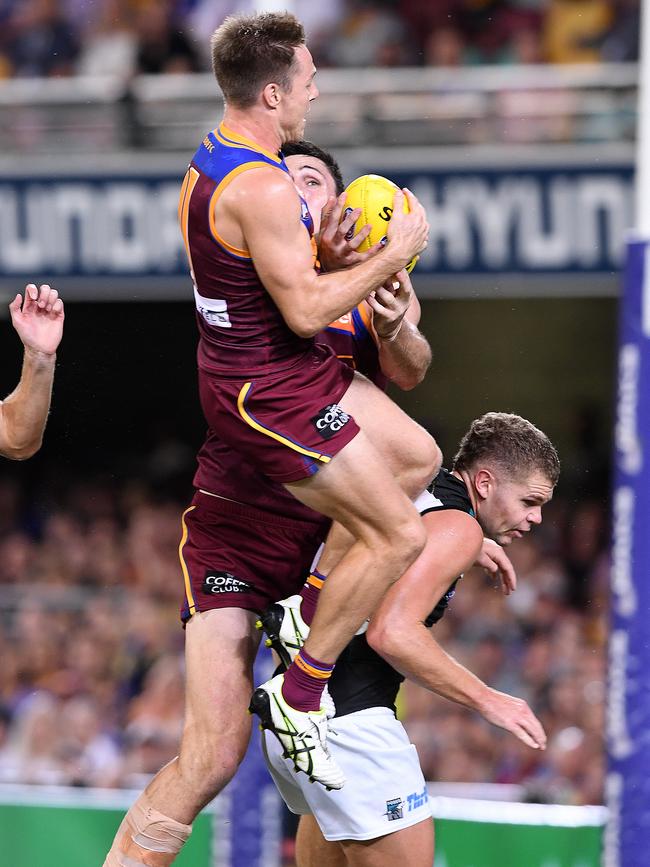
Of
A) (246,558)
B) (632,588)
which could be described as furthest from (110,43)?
(632,588)

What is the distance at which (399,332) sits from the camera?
4.23 m

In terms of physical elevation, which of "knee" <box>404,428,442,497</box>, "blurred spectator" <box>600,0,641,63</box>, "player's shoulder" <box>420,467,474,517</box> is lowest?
"player's shoulder" <box>420,467,474,517</box>

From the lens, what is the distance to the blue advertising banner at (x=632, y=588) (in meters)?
4.49

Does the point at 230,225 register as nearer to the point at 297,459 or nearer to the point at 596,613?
the point at 297,459

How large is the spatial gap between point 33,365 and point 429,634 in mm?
1402

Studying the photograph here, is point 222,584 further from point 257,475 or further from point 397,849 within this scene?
point 397,849

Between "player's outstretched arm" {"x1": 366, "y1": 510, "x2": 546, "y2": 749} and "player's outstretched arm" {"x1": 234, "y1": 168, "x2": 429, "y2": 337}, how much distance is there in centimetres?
75

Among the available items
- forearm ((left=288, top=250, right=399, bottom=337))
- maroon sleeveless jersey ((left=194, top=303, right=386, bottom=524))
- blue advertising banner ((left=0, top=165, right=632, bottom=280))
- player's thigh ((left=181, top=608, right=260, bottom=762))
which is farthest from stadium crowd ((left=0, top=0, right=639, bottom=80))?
player's thigh ((left=181, top=608, right=260, bottom=762))

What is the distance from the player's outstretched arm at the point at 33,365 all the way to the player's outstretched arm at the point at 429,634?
1.19 m

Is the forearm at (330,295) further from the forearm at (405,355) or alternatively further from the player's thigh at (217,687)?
the player's thigh at (217,687)

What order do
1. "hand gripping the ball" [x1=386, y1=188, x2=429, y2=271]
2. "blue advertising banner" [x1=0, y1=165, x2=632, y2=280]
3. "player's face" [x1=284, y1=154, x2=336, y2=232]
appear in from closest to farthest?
"hand gripping the ball" [x1=386, y1=188, x2=429, y2=271] → "player's face" [x1=284, y1=154, x2=336, y2=232] → "blue advertising banner" [x1=0, y1=165, x2=632, y2=280]

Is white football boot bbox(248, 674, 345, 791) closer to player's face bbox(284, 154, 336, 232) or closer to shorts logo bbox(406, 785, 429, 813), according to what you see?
shorts logo bbox(406, 785, 429, 813)

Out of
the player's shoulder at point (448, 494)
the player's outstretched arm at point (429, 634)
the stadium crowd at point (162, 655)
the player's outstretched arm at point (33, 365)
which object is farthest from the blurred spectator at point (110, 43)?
the player's outstretched arm at point (429, 634)

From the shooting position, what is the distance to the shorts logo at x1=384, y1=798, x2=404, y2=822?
13.6ft
